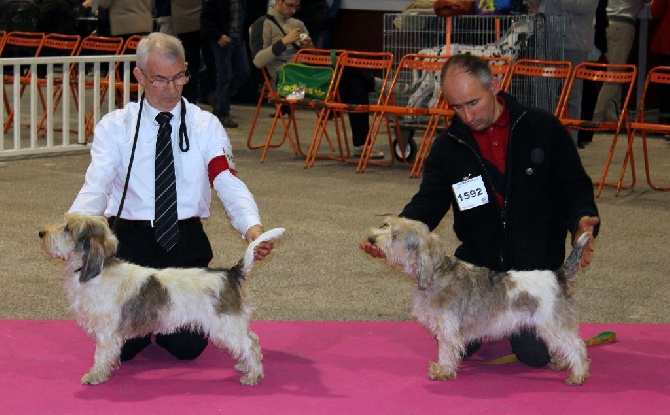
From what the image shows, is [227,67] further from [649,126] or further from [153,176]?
[153,176]

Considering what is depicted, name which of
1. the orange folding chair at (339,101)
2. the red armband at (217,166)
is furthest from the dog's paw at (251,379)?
Answer: the orange folding chair at (339,101)

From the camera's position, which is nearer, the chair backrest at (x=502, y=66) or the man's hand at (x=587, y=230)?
the man's hand at (x=587, y=230)

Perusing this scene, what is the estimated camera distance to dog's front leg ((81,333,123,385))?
398 centimetres

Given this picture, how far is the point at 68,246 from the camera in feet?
12.7

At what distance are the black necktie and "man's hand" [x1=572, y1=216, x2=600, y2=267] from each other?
152cm

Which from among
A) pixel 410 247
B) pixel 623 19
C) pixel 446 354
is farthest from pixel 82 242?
pixel 623 19

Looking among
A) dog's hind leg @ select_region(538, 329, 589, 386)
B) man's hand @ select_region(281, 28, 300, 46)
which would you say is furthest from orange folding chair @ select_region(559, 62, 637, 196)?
dog's hind leg @ select_region(538, 329, 589, 386)

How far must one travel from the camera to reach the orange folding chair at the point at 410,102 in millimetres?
9156

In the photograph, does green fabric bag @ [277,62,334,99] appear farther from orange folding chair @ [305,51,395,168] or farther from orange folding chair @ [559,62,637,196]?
orange folding chair @ [559,62,637,196]

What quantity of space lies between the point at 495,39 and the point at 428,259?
19.9ft

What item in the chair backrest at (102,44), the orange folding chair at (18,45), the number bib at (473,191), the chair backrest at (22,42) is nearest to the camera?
the number bib at (473,191)

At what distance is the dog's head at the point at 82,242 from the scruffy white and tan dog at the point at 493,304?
3.22 feet

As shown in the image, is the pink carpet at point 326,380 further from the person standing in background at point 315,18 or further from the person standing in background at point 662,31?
the person standing in background at point 315,18

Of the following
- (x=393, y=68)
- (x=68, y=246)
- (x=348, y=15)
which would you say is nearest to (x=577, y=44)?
(x=393, y=68)
